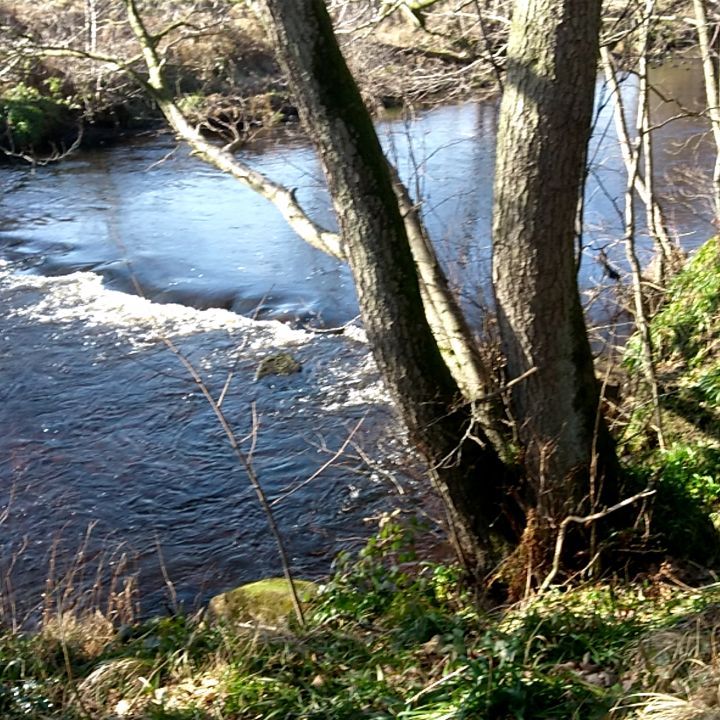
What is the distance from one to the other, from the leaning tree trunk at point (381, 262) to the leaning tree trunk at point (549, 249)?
0.33 m

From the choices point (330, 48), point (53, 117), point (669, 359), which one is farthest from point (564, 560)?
point (53, 117)

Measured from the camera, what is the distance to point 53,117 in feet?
68.4

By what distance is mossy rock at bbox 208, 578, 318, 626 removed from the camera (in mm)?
5152

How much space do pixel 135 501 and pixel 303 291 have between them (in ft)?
17.1

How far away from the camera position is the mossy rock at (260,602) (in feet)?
16.9

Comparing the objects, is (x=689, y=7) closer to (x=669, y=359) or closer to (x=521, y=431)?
(x=669, y=359)

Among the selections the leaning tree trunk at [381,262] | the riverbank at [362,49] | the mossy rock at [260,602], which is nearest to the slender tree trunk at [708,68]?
the riverbank at [362,49]

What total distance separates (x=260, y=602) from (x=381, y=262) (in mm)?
2192

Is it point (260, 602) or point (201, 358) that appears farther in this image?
point (201, 358)

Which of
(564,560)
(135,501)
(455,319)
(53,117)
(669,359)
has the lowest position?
(135,501)

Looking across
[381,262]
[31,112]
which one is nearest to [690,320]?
[381,262]

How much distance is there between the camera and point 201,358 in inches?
426

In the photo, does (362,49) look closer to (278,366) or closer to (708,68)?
(708,68)

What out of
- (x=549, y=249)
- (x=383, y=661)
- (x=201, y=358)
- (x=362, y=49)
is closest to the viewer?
(x=383, y=661)
